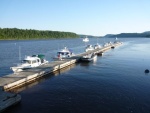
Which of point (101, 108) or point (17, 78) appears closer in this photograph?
point (101, 108)

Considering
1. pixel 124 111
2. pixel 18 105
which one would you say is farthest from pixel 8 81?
pixel 124 111

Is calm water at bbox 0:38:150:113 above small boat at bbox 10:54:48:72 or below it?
below

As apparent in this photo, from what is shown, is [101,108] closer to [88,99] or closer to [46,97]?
[88,99]

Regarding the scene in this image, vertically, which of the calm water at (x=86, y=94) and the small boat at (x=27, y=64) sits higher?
the small boat at (x=27, y=64)

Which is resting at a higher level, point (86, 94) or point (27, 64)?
point (27, 64)

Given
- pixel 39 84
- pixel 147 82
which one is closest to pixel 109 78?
pixel 147 82

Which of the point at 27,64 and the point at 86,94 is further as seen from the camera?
the point at 27,64

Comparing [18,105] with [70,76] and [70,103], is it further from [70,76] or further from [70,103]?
[70,76]

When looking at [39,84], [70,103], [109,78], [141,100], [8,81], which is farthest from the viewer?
[109,78]

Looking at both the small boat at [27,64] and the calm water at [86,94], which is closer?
the calm water at [86,94]

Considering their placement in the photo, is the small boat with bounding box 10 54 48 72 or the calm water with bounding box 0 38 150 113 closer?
the calm water with bounding box 0 38 150 113

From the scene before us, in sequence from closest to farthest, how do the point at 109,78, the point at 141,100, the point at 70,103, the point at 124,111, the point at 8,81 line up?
the point at 124,111 → the point at 70,103 → the point at 141,100 → the point at 8,81 → the point at 109,78

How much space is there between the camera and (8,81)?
120 feet

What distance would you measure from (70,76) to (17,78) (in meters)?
12.5
